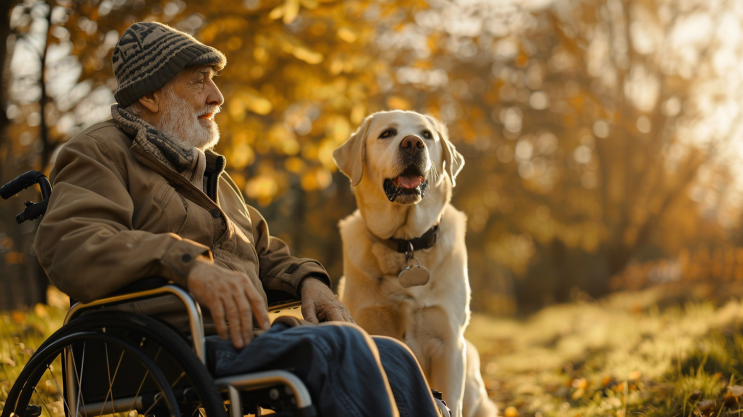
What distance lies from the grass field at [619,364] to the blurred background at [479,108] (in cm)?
169

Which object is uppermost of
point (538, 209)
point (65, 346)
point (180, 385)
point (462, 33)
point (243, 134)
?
point (462, 33)

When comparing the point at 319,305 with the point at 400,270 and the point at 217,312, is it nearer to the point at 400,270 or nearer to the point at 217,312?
the point at 217,312

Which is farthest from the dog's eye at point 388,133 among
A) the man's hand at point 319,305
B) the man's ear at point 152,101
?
the man's ear at point 152,101

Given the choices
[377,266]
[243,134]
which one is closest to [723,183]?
[243,134]

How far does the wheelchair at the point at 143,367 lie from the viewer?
1.51m

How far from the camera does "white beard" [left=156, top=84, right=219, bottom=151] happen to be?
86.2 inches

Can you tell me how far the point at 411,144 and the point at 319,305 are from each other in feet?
3.49

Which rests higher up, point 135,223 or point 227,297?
point 135,223

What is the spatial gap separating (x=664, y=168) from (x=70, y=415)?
1369 cm

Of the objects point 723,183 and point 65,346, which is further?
point 723,183

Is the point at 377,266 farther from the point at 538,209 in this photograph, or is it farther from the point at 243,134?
the point at 538,209

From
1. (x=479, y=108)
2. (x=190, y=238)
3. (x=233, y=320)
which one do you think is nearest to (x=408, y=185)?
(x=190, y=238)

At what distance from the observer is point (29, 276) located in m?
6.57

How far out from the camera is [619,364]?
4609 millimetres
